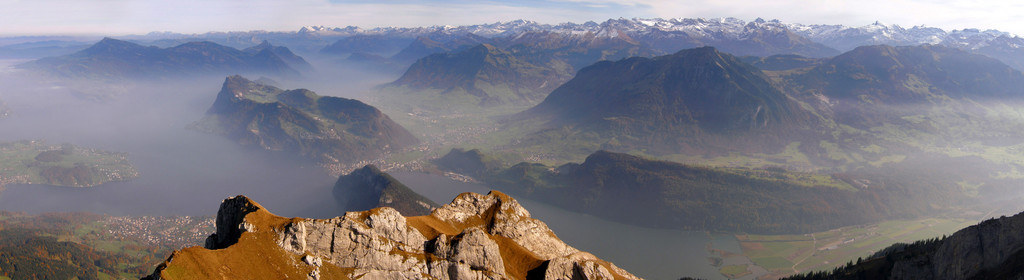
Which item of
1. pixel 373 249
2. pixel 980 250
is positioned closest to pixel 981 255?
pixel 980 250

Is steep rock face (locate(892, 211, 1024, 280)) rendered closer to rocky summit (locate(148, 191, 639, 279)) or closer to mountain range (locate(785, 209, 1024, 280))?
mountain range (locate(785, 209, 1024, 280))

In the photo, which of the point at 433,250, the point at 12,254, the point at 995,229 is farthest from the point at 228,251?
the point at 12,254

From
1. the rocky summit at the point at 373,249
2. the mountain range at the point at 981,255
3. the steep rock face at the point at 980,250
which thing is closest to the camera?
the rocky summit at the point at 373,249

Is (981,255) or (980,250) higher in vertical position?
(980,250)

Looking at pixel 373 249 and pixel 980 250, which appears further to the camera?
pixel 980 250

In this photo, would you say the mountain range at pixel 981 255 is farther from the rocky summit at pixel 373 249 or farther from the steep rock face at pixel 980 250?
the rocky summit at pixel 373 249

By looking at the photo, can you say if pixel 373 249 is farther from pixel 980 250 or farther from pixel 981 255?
pixel 980 250

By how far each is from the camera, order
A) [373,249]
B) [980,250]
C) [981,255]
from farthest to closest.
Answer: [980,250], [981,255], [373,249]

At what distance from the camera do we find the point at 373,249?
2158 inches

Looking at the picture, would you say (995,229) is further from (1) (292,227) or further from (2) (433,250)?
(1) (292,227)

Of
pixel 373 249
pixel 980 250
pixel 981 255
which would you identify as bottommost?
pixel 981 255

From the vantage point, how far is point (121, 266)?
182250 mm

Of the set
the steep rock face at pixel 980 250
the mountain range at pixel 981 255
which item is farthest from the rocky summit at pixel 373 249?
the steep rock face at pixel 980 250

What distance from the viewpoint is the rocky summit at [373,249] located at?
48.2 meters
